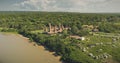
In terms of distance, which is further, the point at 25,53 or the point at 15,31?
the point at 15,31

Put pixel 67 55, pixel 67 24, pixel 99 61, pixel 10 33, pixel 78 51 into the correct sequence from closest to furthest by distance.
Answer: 1. pixel 99 61
2. pixel 67 55
3. pixel 78 51
4. pixel 10 33
5. pixel 67 24

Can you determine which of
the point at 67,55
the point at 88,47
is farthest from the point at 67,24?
the point at 67,55

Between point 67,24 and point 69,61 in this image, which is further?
point 67,24

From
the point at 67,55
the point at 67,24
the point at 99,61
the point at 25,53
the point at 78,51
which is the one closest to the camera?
the point at 99,61

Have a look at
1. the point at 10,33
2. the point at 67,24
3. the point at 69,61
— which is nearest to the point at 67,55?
the point at 69,61

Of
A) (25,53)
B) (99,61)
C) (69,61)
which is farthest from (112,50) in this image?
(25,53)

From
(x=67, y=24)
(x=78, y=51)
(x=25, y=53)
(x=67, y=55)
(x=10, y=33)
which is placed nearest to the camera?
(x=67, y=55)

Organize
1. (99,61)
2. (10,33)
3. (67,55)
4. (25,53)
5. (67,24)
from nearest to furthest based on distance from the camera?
(99,61)
(67,55)
(25,53)
(10,33)
(67,24)

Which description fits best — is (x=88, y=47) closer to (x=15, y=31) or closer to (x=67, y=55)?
(x=67, y=55)

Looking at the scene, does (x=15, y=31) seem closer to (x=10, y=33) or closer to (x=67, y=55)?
(x=10, y=33)
